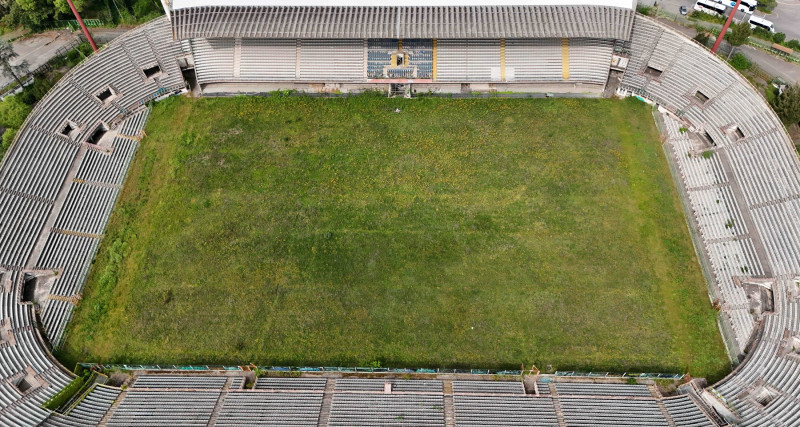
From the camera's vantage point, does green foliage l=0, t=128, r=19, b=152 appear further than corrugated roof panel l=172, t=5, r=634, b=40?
No

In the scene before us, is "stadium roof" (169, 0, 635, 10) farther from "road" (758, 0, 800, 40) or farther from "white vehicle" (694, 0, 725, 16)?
"road" (758, 0, 800, 40)

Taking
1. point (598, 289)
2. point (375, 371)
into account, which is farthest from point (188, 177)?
point (598, 289)

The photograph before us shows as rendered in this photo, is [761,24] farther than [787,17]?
No

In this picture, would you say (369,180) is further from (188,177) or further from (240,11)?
(240,11)

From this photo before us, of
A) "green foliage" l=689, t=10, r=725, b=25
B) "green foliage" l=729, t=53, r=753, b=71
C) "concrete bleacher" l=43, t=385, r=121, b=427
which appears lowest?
"concrete bleacher" l=43, t=385, r=121, b=427

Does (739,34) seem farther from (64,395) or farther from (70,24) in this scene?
(70,24)

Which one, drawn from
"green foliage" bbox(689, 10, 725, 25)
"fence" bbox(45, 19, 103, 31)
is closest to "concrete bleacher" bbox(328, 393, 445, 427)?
"green foliage" bbox(689, 10, 725, 25)

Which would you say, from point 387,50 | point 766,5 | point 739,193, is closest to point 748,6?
point 766,5
